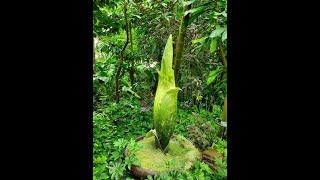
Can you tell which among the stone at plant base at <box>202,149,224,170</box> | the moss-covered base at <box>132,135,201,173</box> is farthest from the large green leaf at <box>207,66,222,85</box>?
the stone at plant base at <box>202,149,224,170</box>

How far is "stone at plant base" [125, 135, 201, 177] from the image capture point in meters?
2.84

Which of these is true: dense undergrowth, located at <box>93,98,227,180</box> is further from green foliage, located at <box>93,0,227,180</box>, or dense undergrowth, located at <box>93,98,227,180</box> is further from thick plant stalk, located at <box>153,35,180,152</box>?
thick plant stalk, located at <box>153,35,180,152</box>

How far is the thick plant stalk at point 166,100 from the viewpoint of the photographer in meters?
3.12

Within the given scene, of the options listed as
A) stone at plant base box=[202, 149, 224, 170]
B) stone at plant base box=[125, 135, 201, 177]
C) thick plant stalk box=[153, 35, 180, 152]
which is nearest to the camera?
stone at plant base box=[125, 135, 201, 177]

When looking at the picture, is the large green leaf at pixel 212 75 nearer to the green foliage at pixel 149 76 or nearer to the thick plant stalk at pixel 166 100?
the thick plant stalk at pixel 166 100

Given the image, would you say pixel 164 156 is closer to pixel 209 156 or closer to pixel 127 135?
pixel 209 156

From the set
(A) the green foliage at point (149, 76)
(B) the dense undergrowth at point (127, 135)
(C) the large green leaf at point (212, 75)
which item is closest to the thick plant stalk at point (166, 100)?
(B) the dense undergrowth at point (127, 135)

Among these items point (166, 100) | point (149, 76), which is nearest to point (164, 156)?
point (166, 100)

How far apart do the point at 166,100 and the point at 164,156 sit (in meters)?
0.56

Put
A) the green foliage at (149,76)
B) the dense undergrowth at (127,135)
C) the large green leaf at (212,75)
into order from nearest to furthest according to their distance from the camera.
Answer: the large green leaf at (212,75), the dense undergrowth at (127,135), the green foliage at (149,76)
